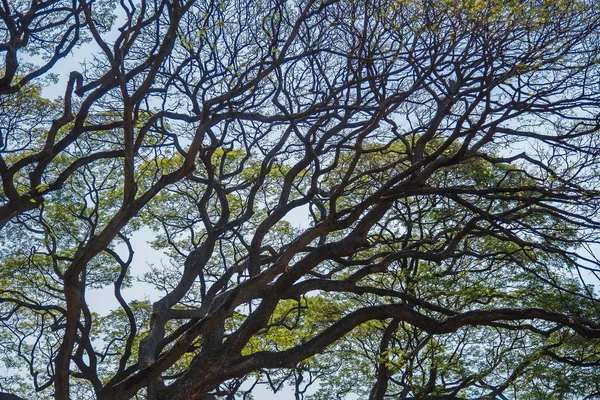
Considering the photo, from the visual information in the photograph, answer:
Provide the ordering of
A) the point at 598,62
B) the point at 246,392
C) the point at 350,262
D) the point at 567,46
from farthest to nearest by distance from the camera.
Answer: the point at 246,392, the point at 350,262, the point at 567,46, the point at 598,62

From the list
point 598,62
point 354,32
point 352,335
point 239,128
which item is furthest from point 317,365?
point 598,62

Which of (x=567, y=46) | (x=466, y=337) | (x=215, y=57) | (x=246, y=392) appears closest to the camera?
(x=567, y=46)

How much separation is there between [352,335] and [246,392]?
7.89 ft

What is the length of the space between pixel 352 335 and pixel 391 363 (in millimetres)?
5535

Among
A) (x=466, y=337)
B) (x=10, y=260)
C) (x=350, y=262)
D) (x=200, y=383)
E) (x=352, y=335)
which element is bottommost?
(x=200, y=383)

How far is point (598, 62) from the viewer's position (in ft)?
→ 22.2

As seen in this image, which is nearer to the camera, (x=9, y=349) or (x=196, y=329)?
(x=196, y=329)

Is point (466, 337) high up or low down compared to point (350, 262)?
up

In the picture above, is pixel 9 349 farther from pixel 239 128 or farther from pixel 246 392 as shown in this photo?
pixel 239 128

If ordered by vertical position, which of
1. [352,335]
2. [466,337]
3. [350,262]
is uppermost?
[352,335]

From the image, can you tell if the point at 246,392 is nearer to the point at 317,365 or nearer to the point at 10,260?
the point at 317,365

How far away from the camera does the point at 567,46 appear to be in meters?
7.22

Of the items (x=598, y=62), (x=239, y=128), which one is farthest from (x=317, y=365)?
(x=598, y=62)

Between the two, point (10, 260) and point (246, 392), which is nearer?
point (10, 260)
